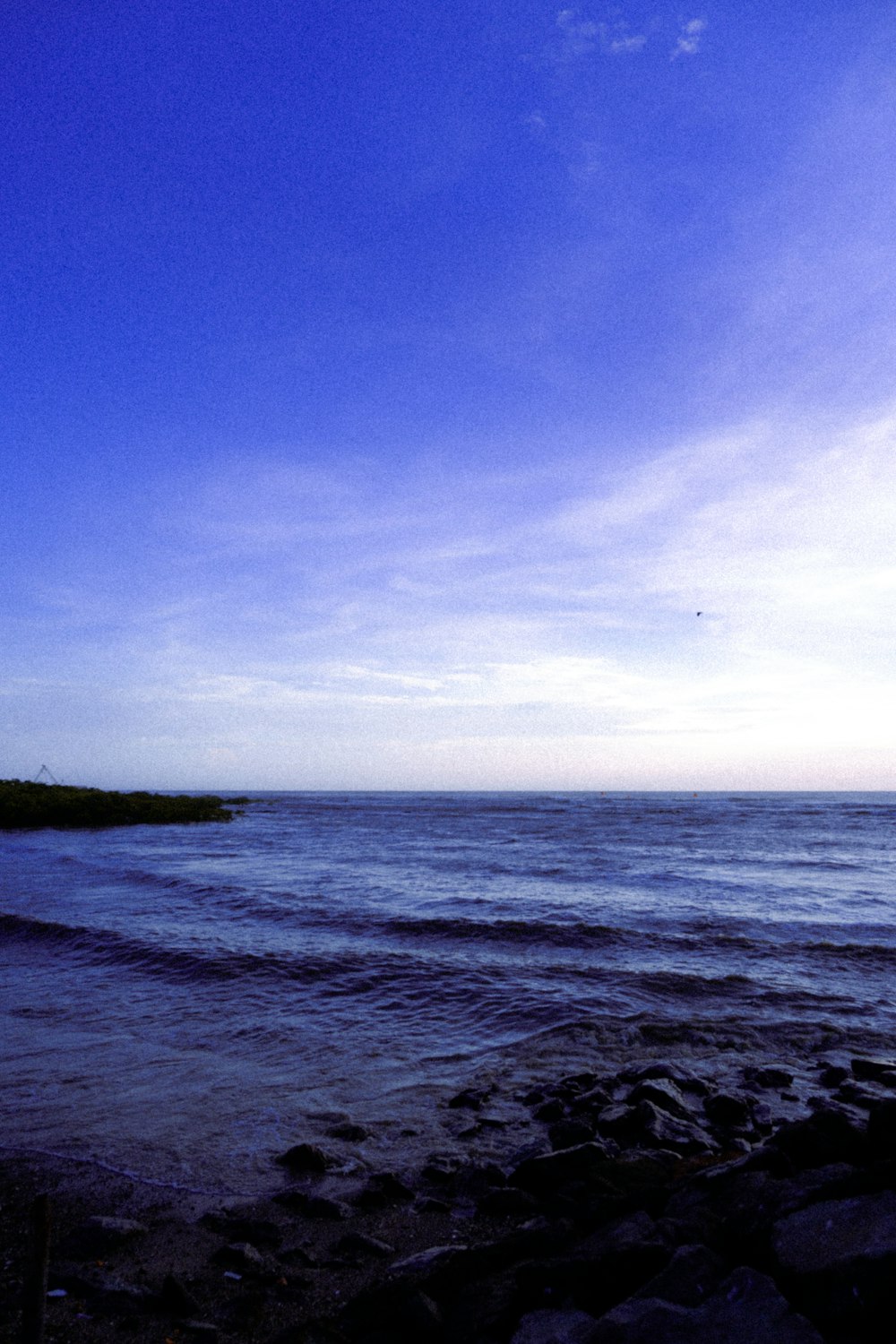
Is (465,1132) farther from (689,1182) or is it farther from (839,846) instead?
(839,846)

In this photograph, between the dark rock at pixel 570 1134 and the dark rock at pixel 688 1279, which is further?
the dark rock at pixel 570 1134

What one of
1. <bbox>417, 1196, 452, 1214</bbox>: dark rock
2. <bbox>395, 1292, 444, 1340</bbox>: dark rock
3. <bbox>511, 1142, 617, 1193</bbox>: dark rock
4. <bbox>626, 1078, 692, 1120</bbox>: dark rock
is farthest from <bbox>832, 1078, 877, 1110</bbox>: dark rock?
<bbox>395, 1292, 444, 1340</bbox>: dark rock

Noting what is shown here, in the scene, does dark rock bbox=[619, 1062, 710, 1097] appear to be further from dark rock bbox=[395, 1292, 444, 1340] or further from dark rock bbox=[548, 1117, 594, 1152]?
dark rock bbox=[395, 1292, 444, 1340]

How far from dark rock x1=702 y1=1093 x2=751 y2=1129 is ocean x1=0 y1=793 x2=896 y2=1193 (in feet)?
4.85

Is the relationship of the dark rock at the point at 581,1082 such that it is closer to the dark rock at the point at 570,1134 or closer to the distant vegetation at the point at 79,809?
the dark rock at the point at 570,1134

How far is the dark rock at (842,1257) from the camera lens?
12.2 feet

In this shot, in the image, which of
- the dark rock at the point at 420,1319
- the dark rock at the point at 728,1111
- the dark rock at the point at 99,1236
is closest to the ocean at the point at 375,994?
the dark rock at the point at 99,1236

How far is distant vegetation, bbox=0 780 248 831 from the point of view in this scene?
49.6m

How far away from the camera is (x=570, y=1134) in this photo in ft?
22.9

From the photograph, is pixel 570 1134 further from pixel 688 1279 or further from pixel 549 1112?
pixel 688 1279

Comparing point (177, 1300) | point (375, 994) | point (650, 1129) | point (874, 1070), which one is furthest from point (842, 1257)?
point (375, 994)

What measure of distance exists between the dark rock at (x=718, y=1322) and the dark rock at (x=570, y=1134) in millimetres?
3218

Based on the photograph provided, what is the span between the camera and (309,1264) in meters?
5.09

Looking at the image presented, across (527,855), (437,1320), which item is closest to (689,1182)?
(437,1320)
